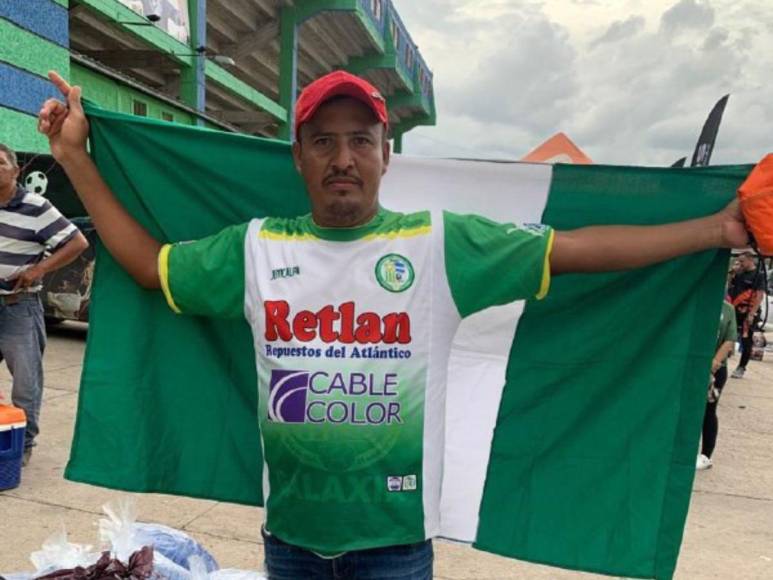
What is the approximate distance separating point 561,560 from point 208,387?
4.08 feet

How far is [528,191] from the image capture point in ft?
7.64

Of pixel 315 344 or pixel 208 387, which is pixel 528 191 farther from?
pixel 208 387

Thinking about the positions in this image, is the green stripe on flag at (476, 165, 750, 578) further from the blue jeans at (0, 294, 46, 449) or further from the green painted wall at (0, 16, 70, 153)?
the green painted wall at (0, 16, 70, 153)

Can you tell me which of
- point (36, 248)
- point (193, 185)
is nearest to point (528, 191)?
point (193, 185)

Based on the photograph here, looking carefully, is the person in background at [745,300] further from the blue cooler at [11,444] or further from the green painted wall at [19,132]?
the green painted wall at [19,132]

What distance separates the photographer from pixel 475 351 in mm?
2316

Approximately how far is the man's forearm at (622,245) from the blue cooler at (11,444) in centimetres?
333

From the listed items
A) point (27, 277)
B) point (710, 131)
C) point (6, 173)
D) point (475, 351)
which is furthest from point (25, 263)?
point (710, 131)

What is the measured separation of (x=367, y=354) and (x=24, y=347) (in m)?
3.36

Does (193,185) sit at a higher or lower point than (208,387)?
higher

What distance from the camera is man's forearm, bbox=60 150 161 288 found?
2.00m

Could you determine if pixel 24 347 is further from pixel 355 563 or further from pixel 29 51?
pixel 29 51

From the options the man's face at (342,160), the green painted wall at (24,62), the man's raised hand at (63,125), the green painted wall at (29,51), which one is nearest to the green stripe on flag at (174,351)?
the man's raised hand at (63,125)

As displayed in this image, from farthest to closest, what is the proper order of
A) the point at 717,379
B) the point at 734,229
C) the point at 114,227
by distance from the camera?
the point at 717,379
the point at 114,227
the point at 734,229
